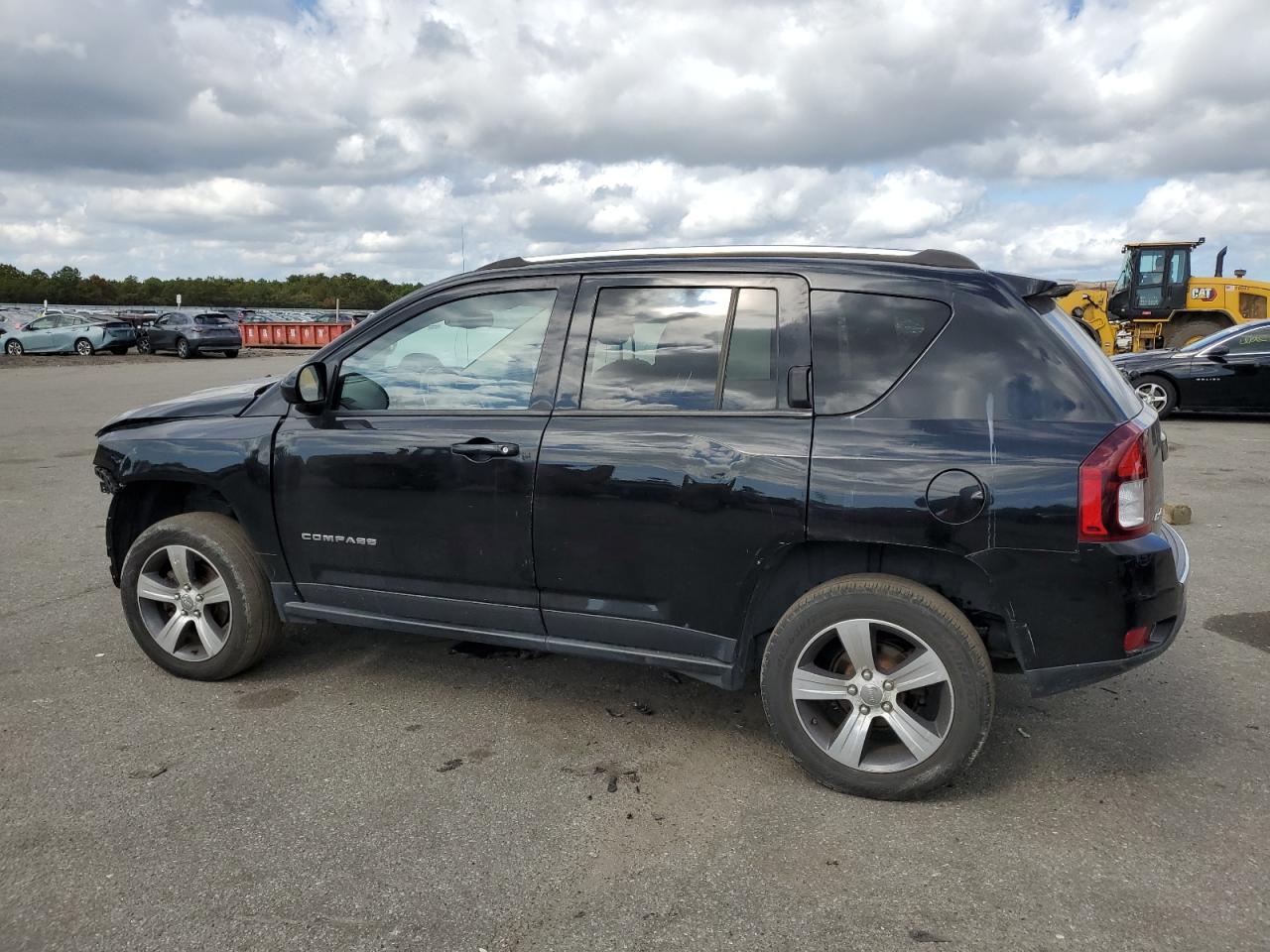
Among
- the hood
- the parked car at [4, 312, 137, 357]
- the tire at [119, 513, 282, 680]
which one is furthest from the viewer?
the parked car at [4, 312, 137, 357]

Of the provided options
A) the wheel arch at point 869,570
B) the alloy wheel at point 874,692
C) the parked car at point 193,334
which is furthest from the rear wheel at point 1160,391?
the parked car at point 193,334

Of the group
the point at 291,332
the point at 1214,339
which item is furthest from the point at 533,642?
the point at 291,332

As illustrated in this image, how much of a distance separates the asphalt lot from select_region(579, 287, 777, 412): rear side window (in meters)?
1.32

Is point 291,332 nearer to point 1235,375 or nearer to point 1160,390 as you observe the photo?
point 1160,390

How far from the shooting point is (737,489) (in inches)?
130

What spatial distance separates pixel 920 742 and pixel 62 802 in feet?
9.32

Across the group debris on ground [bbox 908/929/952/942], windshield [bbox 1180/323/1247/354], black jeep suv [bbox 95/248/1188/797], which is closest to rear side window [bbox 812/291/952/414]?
black jeep suv [bbox 95/248/1188/797]

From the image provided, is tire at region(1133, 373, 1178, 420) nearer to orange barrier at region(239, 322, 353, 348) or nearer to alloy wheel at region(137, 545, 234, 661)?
alloy wheel at region(137, 545, 234, 661)

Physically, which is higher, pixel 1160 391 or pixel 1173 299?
pixel 1173 299

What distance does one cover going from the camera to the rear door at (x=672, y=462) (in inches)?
130

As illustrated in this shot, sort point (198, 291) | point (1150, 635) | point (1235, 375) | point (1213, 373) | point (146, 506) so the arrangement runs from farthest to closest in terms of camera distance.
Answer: point (198, 291)
point (1213, 373)
point (1235, 375)
point (146, 506)
point (1150, 635)

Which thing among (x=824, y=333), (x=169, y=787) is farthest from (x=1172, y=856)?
(x=169, y=787)

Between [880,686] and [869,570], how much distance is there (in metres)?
0.38

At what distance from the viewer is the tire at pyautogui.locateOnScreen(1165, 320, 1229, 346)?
20016 millimetres
